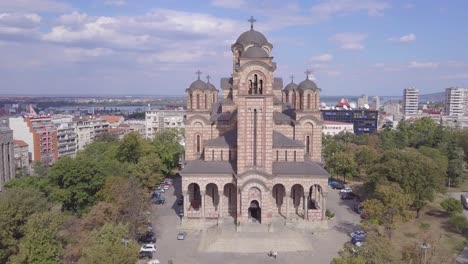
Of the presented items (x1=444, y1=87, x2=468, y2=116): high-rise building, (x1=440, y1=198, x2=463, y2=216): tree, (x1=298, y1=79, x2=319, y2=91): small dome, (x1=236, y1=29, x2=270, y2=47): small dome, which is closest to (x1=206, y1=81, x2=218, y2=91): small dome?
(x1=236, y1=29, x2=270, y2=47): small dome

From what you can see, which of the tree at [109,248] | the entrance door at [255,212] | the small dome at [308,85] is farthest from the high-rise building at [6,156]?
the small dome at [308,85]

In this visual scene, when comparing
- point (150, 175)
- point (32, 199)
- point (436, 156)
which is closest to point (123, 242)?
point (32, 199)

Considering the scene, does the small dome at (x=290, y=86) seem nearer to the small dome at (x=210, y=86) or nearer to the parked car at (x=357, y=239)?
the small dome at (x=210, y=86)

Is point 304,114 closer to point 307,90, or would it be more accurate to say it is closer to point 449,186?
point 307,90

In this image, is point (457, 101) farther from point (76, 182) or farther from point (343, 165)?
point (76, 182)

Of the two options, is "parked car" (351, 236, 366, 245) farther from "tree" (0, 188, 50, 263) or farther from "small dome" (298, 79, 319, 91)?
"tree" (0, 188, 50, 263)

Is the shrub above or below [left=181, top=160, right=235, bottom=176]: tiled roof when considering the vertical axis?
below

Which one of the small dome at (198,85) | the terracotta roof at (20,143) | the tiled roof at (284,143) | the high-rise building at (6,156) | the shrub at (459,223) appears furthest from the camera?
the terracotta roof at (20,143)
